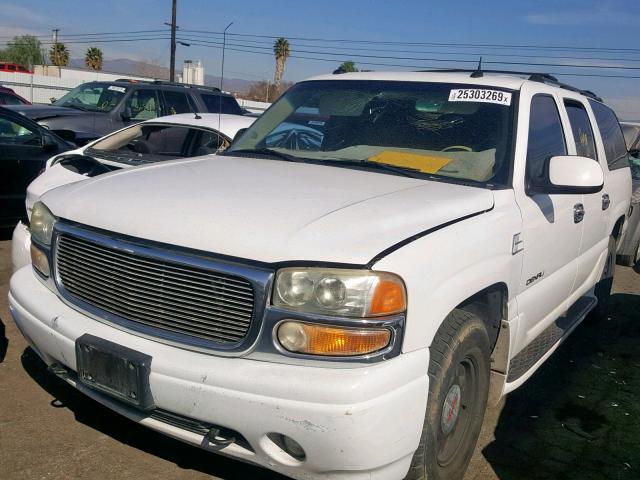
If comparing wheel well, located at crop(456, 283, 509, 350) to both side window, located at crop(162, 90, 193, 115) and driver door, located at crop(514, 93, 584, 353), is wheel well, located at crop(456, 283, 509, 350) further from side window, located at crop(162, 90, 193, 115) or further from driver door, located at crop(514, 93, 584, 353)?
side window, located at crop(162, 90, 193, 115)

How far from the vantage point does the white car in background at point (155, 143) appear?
5.47 meters

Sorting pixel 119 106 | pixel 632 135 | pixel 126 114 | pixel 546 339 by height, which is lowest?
pixel 546 339

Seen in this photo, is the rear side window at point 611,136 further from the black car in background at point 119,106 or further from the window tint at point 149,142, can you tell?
the black car in background at point 119,106

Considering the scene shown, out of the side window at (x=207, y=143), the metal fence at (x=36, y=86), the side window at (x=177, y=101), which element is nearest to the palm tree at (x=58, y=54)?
the metal fence at (x=36, y=86)

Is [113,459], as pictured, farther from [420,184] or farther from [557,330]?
[557,330]

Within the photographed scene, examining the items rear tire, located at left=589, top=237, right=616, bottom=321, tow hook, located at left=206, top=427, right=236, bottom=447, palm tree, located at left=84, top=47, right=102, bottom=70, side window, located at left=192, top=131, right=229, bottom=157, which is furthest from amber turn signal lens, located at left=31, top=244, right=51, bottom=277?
palm tree, located at left=84, top=47, right=102, bottom=70

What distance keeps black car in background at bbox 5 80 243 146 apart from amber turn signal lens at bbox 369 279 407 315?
9213mm

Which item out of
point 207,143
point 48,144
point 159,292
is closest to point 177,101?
point 48,144

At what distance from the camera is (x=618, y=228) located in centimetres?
554

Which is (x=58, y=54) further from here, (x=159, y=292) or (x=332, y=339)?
(x=332, y=339)

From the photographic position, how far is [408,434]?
7.55ft

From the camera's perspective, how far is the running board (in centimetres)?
352

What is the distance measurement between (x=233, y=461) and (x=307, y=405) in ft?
3.62

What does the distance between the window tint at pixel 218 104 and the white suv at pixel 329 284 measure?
8.16m
